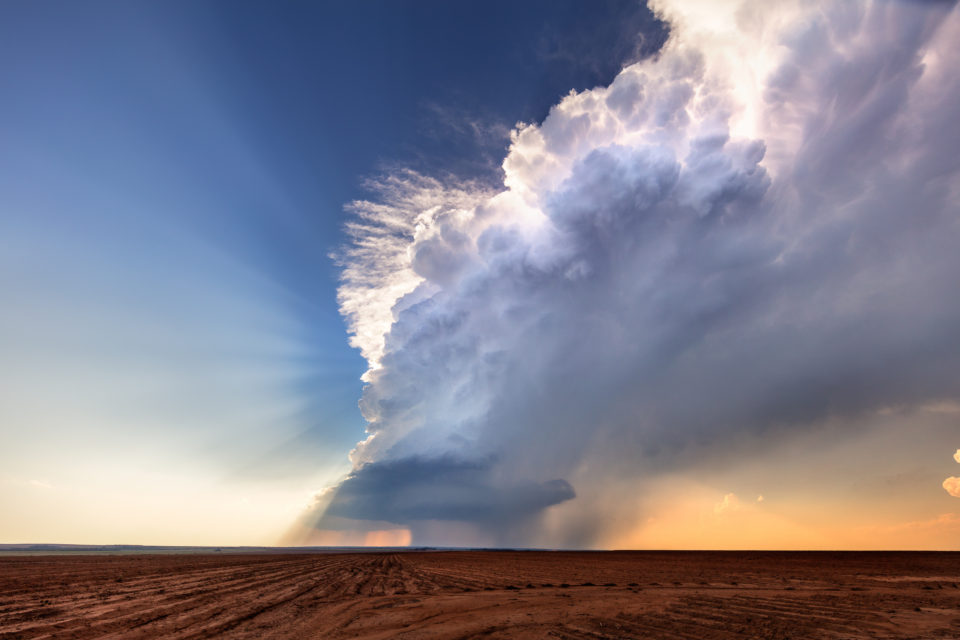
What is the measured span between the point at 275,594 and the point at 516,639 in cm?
1837

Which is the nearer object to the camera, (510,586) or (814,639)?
(814,639)

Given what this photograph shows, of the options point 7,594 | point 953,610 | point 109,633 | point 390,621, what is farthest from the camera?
point 7,594

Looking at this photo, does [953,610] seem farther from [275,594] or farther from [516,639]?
[275,594]

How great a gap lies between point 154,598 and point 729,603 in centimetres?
2938

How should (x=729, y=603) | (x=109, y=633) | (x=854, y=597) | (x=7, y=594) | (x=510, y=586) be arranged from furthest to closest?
(x=510, y=586)
(x=7, y=594)
(x=854, y=597)
(x=729, y=603)
(x=109, y=633)

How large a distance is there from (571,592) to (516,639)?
13847 millimetres

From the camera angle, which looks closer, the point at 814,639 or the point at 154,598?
the point at 814,639

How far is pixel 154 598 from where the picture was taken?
949 inches

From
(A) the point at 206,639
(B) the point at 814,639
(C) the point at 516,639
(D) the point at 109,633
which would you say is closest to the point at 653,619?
(B) the point at 814,639

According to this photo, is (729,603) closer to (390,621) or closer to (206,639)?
(390,621)

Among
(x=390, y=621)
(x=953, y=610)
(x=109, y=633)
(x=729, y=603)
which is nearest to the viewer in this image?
(x=109, y=633)

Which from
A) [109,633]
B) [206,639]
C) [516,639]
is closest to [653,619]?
[516,639]

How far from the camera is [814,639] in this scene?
46.0 feet

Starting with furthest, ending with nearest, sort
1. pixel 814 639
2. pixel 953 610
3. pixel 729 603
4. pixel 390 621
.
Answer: pixel 729 603, pixel 953 610, pixel 390 621, pixel 814 639
